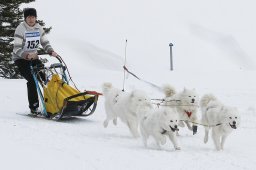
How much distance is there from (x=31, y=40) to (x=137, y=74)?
25.1 ft

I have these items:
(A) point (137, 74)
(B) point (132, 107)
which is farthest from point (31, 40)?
(A) point (137, 74)

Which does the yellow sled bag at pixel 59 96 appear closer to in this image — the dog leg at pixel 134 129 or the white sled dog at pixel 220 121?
the dog leg at pixel 134 129

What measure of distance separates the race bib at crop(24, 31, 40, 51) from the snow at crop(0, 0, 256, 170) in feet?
3.95

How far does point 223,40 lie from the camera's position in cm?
2756

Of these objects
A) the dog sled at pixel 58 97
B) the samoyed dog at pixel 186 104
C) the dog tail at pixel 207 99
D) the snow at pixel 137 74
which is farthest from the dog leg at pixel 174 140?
the dog sled at pixel 58 97

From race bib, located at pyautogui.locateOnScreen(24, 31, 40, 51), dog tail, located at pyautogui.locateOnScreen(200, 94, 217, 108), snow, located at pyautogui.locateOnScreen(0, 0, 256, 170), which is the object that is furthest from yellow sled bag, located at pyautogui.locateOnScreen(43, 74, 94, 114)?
dog tail, located at pyautogui.locateOnScreen(200, 94, 217, 108)

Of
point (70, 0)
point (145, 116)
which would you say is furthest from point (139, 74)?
point (70, 0)

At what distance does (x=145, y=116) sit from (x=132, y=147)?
0.50 meters

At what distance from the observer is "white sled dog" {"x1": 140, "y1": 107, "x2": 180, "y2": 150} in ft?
21.9

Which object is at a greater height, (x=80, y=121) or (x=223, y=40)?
(x=223, y=40)

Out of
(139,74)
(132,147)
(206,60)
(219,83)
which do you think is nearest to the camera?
(132,147)

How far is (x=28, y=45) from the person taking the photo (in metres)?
8.76

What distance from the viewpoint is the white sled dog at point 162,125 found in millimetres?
6660

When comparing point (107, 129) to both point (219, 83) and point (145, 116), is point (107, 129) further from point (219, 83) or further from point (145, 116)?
point (219, 83)
